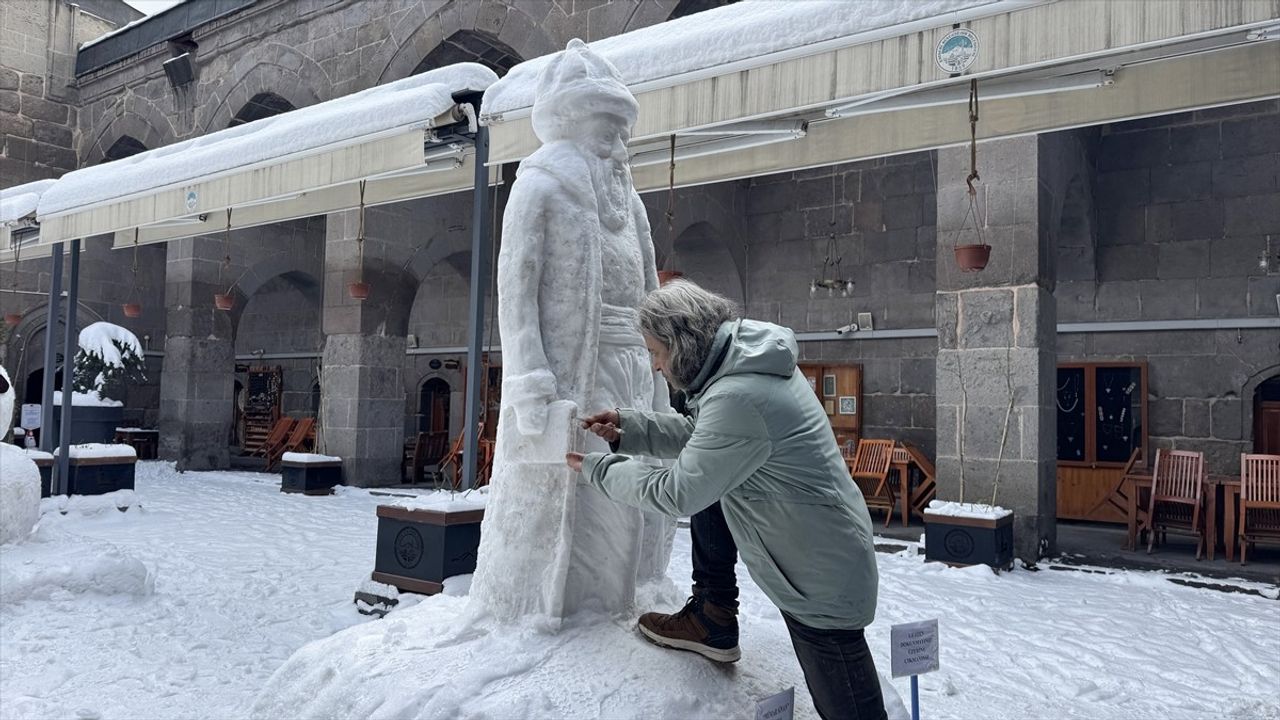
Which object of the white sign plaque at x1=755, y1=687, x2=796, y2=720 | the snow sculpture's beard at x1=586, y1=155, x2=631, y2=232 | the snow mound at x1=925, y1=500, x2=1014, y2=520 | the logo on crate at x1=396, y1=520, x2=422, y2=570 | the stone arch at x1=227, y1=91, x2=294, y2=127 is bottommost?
the logo on crate at x1=396, y1=520, x2=422, y2=570

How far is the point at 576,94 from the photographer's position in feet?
8.71

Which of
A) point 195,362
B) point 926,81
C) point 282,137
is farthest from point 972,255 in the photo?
point 195,362

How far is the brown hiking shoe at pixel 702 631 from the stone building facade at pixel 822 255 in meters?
3.49

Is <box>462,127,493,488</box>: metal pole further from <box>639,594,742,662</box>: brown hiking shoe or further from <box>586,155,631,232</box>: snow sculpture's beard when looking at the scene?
<box>639,594,742,662</box>: brown hiking shoe

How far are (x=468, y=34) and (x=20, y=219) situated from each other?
4.93 m

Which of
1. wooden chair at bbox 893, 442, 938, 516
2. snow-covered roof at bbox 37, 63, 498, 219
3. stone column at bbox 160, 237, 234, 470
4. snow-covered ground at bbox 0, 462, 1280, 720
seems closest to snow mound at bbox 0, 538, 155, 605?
snow-covered ground at bbox 0, 462, 1280, 720

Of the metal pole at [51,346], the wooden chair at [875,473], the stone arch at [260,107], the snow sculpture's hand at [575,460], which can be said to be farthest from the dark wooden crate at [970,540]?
the stone arch at [260,107]

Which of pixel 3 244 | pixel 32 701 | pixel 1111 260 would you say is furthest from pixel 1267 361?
pixel 3 244

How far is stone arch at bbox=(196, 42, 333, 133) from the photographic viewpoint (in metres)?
11.4

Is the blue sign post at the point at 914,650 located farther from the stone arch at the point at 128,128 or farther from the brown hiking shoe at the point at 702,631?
the stone arch at the point at 128,128

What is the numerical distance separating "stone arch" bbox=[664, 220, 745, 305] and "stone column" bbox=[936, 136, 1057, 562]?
15.5ft

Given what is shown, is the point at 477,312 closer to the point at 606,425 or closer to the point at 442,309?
the point at 606,425

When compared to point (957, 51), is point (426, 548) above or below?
below

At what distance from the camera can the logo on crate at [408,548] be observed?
468 cm
